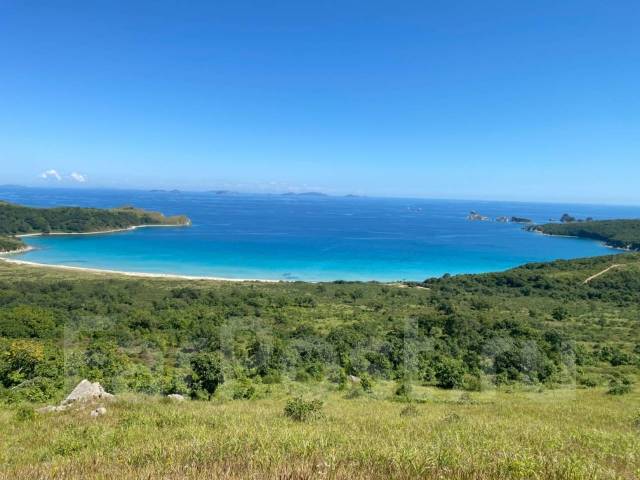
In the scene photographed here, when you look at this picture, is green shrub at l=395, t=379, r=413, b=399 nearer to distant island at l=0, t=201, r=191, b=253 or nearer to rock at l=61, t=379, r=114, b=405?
rock at l=61, t=379, r=114, b=405

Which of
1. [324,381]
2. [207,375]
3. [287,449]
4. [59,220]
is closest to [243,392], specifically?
[207,375]

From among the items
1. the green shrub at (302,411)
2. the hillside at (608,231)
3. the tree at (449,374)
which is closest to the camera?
the green shrub at (302,411)

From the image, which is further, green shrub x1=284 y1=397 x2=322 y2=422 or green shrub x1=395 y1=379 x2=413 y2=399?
green shrub x1=395 y1=379 x2=413 y2=399

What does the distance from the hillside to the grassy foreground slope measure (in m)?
78.9

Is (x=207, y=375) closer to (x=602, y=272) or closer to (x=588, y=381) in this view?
(x=588, y=381)

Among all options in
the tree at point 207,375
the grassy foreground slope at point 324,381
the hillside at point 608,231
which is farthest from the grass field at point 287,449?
the hillside at point 608,231

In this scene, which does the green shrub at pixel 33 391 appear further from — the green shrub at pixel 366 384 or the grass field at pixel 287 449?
the green shrub at pixel 366 384

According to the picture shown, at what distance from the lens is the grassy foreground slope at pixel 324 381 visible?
3.96 m

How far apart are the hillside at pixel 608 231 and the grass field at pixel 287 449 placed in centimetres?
14056

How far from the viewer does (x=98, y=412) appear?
9359mm

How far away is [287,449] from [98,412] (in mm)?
7148

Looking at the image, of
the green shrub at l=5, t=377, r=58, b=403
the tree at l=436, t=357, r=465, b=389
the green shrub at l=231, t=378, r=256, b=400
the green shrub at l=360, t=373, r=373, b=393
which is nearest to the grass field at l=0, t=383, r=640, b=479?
the green shrub at l=5, t=377, r=58, b=403

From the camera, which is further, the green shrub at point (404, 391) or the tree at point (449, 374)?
the tree at point (449, 374)

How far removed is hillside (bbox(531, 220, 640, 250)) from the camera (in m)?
124
